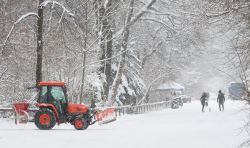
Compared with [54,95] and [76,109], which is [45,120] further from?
[76,109]

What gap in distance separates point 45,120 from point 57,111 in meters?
0.68

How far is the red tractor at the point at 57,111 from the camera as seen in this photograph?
867 inches

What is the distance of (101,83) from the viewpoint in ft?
123

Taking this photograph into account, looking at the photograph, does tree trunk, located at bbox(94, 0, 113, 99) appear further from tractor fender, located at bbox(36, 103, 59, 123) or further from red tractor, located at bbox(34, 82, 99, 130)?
tractor fender, located at bbox(36, 103, 59, 123)

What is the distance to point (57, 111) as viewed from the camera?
2245 centimetres

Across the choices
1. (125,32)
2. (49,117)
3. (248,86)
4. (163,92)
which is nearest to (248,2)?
(248,86)

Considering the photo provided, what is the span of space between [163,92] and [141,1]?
34598 millimetres

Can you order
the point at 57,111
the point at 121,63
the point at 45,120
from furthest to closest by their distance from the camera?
the point at 121,63 → the point at 57,111 → the point at 45,120

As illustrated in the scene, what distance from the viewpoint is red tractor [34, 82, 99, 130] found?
2203 cm

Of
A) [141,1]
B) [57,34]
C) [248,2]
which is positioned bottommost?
[248,2]

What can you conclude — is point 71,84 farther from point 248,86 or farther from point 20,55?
point 248,86

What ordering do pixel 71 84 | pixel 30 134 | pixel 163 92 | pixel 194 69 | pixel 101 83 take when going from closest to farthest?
1. pixel 30 134
2. pixel 71 84
3. pixel 101 83
4. pixel 163 92
5. pixel 194 69

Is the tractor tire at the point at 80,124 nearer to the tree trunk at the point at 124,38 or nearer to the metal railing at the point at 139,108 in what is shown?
the metal railing at the point at 139,108

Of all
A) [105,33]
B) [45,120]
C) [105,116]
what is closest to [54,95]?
[45,120]
